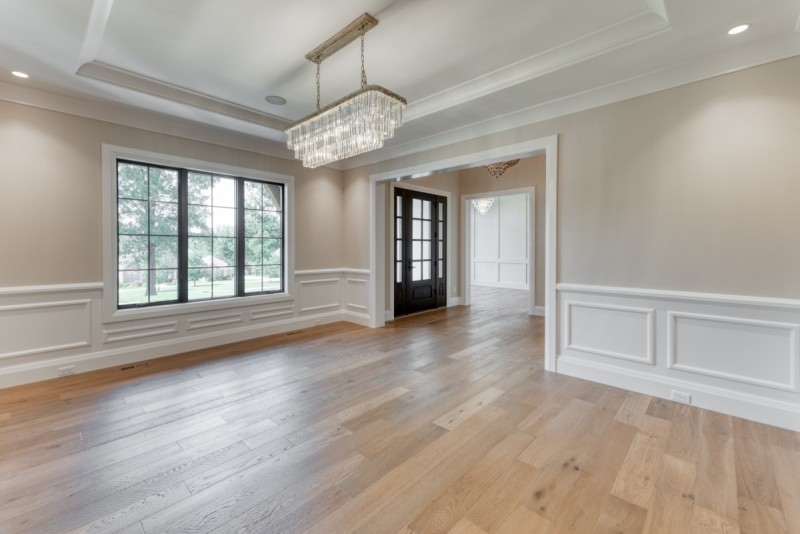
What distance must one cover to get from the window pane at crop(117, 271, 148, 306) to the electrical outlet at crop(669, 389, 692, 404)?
5.51 m

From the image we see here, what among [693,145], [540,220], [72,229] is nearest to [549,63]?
[693,145]

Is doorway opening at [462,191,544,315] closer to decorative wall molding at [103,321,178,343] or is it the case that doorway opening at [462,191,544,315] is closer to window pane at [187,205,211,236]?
window pane at [187,205,211,236]

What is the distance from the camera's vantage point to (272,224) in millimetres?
5195

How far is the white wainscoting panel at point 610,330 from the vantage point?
119 inches

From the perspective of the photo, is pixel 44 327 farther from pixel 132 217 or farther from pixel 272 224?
pixel 272 224

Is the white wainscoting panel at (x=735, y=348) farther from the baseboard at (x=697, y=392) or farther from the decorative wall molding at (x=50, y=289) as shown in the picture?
the decorative wall molding at (x=50, y=289)

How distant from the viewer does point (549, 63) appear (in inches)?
114

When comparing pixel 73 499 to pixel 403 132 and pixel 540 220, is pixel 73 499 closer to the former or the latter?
pixel 403 132

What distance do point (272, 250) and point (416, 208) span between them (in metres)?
2.89

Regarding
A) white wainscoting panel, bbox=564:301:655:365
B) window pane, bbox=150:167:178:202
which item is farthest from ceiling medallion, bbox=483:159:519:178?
window pane, bbox=150:167:178:202

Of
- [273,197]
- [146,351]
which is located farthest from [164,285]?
[273,197]

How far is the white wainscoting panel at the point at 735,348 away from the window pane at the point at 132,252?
548cm

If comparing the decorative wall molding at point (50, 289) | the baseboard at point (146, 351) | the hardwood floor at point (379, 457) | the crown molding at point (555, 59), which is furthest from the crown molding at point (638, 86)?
the decorative wall molding at point (50, 289)

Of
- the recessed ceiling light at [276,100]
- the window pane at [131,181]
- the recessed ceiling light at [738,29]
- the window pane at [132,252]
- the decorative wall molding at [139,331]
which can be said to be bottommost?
the decorative wall molding at [139,331]
